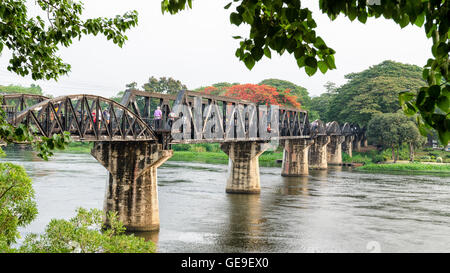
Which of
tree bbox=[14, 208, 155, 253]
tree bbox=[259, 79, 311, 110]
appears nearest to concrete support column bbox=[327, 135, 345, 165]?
tree bbox=[259, 79, 311, 110]

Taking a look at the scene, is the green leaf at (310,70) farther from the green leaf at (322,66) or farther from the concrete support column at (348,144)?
the concrete support column at (348,144)

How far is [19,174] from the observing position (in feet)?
41.9

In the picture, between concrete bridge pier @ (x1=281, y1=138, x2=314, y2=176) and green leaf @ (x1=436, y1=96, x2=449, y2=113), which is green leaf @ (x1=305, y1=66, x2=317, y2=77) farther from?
concrete bridge pier @ (x1=281, y1=138, x2=314, y2=176)

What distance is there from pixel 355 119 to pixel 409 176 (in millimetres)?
22415

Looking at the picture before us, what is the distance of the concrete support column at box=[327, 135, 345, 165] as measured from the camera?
8250 centimetres

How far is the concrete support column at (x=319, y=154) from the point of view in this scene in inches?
2968

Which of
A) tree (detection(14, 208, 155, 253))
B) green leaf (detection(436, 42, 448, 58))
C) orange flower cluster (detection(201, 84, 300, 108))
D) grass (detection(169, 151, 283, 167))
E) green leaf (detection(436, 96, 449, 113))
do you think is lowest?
grass (detection(169, 151, 283, 167))

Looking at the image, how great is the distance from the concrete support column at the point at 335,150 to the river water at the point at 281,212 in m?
26.5

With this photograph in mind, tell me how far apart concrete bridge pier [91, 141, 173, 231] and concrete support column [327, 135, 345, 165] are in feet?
198

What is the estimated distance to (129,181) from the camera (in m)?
26.5
